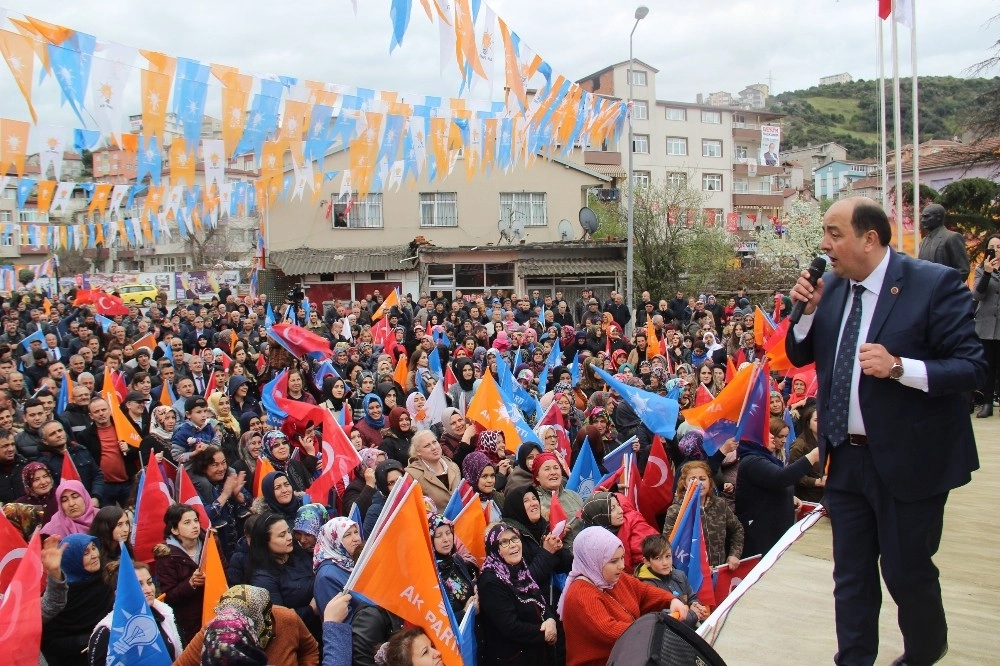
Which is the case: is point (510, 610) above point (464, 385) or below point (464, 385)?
below

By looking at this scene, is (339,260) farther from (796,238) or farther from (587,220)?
(796,238)

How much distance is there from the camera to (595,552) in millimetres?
4359

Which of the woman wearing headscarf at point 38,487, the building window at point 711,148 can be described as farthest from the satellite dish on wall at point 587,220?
the building window at point 711,148

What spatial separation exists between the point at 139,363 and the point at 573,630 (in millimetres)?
8161

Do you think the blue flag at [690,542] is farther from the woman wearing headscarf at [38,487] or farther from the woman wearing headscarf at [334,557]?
the woman wearing headscarf at [38,487]

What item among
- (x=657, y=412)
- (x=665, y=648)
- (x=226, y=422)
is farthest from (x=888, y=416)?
(x=226, y=422)

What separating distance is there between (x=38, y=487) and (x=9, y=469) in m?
0.84

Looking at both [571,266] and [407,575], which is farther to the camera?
[571,266]

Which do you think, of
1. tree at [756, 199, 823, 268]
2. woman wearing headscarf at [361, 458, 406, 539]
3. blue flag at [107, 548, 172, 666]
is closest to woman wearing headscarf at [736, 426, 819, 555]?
woman wearing headscarf at [361, 458, 406, 539]

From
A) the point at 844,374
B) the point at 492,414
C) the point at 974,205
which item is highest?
the point at 974,205

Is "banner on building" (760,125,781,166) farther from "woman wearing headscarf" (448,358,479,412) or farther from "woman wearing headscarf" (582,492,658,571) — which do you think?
"woman wearing headscarf" (582,492,658,571)

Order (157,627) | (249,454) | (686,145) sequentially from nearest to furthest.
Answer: (157,627)
(249,454)
(686,145)

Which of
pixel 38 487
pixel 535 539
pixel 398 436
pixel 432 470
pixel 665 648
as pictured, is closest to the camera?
pixel 665 648

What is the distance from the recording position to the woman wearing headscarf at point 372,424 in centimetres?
813
